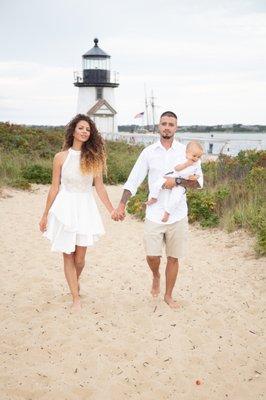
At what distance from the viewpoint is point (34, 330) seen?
14.5ft

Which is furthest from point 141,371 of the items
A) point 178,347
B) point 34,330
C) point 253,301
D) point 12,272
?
point 12,272

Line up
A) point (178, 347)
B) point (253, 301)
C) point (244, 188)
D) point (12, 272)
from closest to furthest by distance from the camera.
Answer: point (178, 347), point (253, 301), point (12, 272), point (244, 188)

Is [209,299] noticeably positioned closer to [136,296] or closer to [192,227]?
[136,296]

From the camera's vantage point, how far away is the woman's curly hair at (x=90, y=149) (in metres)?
4.52

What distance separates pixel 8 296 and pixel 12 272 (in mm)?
917

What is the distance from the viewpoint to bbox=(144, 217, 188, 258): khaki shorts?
179 inches

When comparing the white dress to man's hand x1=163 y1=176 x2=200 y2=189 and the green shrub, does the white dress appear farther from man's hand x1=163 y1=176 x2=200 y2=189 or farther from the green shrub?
the green shrub

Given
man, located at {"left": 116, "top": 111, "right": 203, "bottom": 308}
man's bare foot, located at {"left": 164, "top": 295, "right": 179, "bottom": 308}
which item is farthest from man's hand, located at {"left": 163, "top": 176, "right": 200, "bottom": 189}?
man's bare foot, located at {"left": 164, "top": 295, "right": 179, "bottom": 308}

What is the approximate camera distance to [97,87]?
3559 cm

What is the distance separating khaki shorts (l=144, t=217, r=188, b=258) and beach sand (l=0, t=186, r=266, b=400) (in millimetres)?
771

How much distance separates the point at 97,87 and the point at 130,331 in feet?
108

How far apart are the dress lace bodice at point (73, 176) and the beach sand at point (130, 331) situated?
1.42 metres

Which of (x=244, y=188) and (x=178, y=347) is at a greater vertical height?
(x=244, y=188)

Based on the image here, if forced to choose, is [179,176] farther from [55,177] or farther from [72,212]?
[55,177]
